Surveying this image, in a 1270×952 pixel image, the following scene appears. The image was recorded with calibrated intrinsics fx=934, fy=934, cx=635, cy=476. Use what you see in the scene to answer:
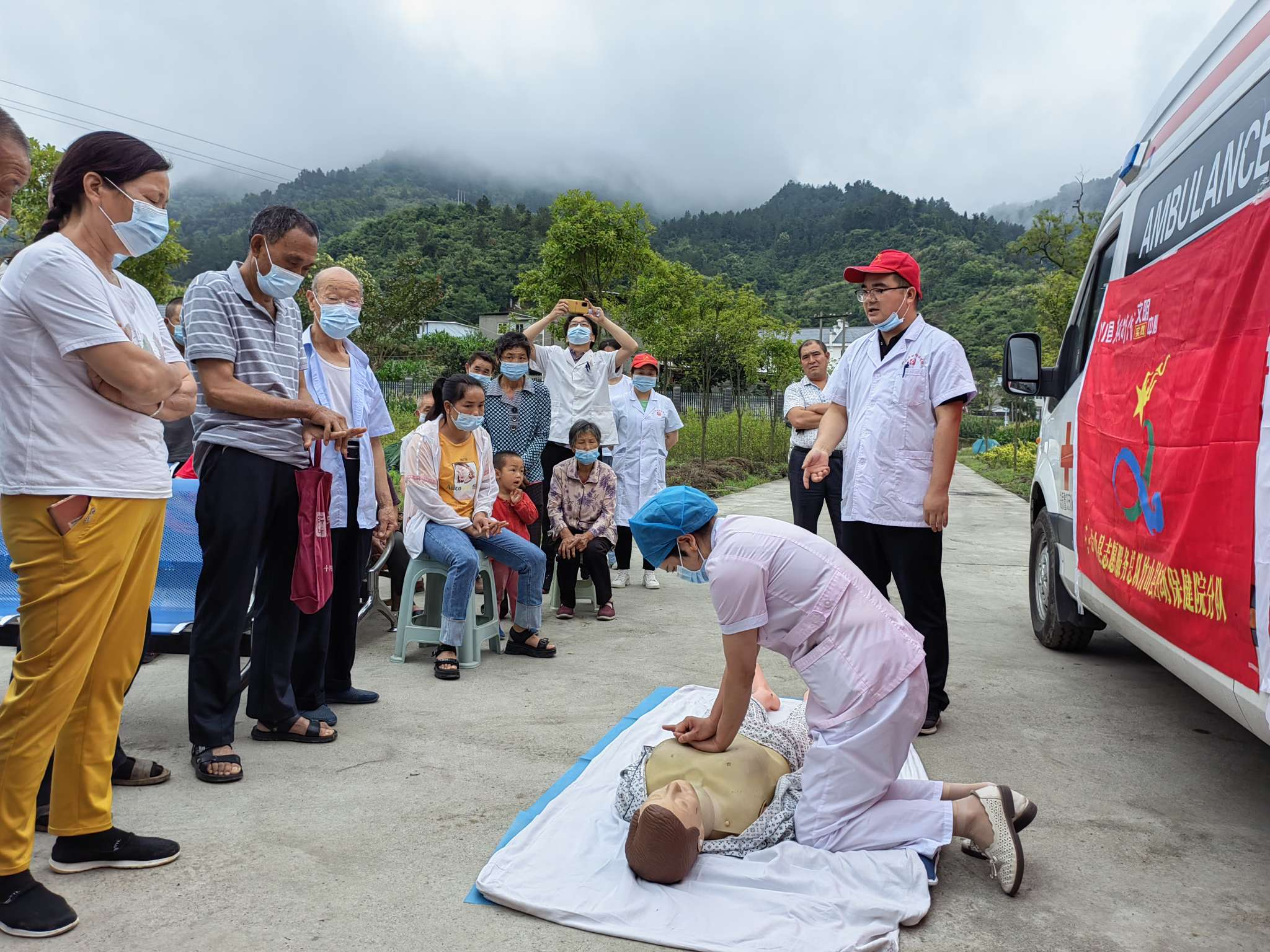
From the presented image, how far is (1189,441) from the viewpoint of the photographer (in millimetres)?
3090

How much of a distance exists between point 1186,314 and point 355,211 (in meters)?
96.8

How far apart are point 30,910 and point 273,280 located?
2.21 metres

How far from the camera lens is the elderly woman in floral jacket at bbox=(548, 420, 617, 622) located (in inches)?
257

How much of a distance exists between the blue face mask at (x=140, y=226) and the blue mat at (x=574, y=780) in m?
2.09

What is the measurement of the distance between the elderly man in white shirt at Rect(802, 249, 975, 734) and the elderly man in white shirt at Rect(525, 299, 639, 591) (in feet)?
10.2

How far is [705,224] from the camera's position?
108500mm

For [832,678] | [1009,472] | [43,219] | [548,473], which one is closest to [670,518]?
[832,678]

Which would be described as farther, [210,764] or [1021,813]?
[210,764]

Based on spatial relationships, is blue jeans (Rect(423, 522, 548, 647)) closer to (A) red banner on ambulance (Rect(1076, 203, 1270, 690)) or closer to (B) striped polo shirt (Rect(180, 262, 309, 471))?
(B) striped polo shirt (Rect(180, 262, 309, 471))

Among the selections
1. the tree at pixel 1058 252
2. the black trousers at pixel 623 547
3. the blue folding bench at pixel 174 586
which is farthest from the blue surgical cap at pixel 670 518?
the tree at pixel 1058 252

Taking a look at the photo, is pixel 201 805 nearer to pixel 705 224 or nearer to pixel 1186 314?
pixel 1186 314

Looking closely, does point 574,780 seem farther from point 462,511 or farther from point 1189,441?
point 1189,441

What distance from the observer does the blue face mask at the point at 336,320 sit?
4.23 meters

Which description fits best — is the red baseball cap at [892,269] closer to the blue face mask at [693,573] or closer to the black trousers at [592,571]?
the blue face mask at [693,573]
